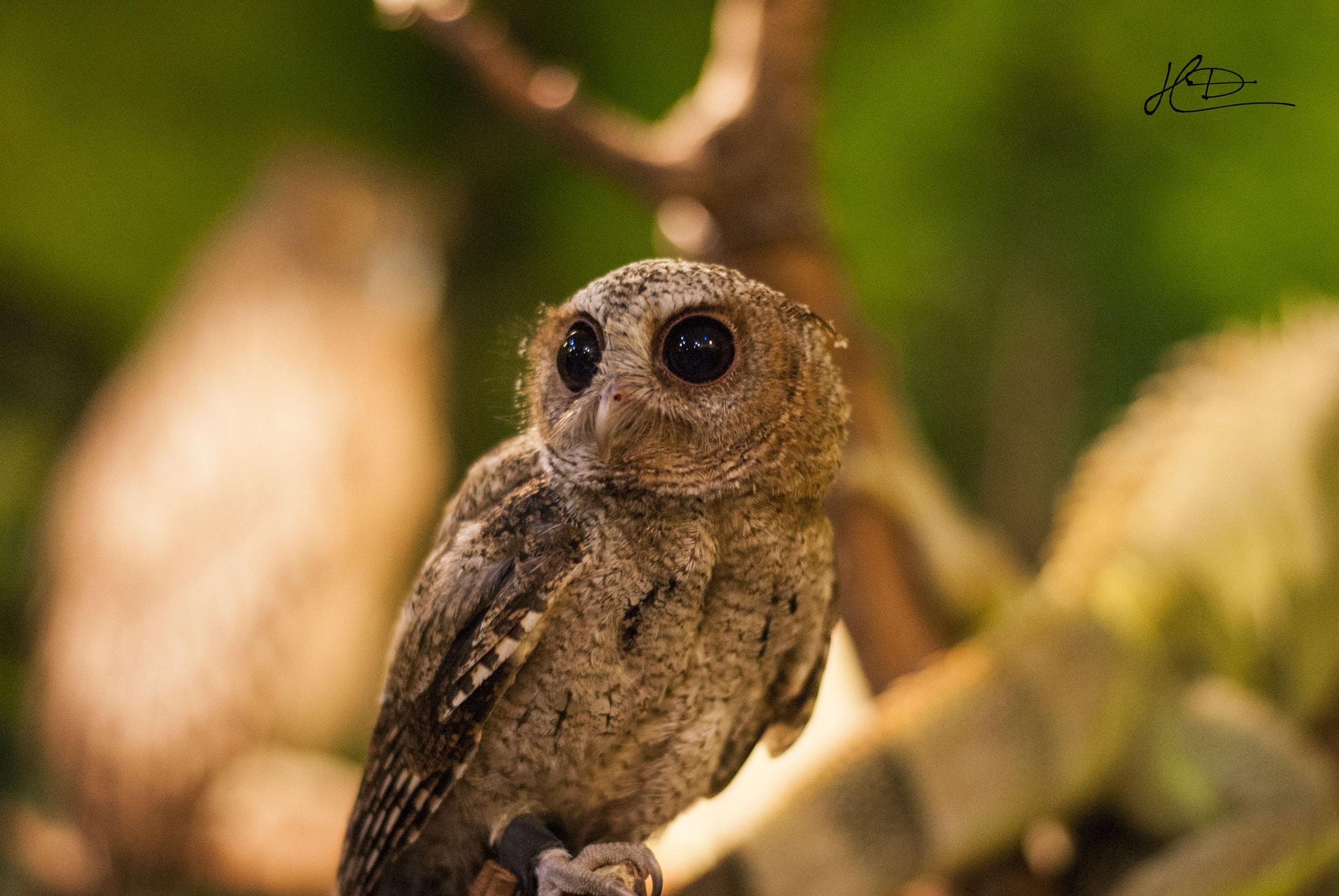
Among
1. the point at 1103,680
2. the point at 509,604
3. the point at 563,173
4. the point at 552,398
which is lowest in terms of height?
the point at 1103,680

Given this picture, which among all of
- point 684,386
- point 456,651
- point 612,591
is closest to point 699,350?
point 684,386

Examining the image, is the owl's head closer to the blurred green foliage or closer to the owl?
the owl

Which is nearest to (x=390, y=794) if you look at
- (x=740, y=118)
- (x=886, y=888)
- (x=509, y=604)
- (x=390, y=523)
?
(x=509, y=604)

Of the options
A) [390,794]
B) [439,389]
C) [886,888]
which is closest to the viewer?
[390,794]

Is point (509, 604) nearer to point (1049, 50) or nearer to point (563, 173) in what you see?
point (1049, 50)
